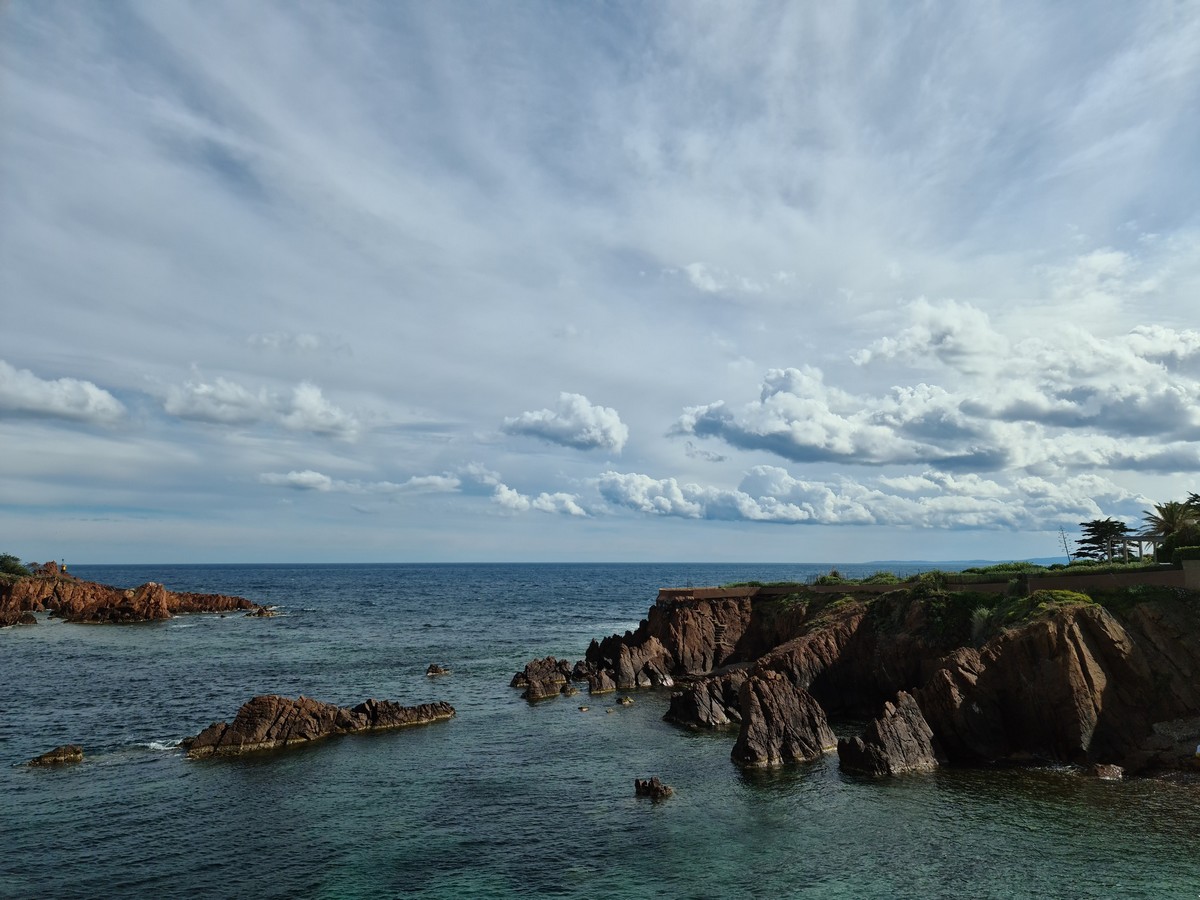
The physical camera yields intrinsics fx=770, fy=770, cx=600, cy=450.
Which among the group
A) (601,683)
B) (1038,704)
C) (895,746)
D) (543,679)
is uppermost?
(1038,704)

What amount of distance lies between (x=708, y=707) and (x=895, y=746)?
56.6ft

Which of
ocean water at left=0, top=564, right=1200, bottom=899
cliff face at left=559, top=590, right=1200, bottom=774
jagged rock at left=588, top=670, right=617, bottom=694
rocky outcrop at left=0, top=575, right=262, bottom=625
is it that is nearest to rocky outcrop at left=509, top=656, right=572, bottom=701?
jagged rock at left=588, top=670, right=617, bottom=694

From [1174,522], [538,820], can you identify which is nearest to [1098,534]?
[1174,522]

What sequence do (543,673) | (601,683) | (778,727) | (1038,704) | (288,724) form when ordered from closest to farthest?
(1038,704), (778,727), (288,724), (601,683), (543,673)

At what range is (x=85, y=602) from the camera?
6004 inches

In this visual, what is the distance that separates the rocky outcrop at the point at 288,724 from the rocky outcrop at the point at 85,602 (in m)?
109

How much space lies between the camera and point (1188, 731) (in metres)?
45.2

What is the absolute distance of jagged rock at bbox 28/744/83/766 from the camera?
167 ft

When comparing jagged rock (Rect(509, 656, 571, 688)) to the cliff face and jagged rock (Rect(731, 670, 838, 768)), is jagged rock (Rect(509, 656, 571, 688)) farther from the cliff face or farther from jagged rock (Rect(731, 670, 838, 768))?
jagged rock (Rect(731, 670, 838, 768))

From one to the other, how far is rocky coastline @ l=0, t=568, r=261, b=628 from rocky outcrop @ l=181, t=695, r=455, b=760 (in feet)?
356

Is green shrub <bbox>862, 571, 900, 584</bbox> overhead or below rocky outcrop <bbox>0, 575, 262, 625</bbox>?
overhead

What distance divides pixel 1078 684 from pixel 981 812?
524 inches

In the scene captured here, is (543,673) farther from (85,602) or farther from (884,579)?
(85,602)

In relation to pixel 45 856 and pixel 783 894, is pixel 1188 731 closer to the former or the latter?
pixel 783 894
